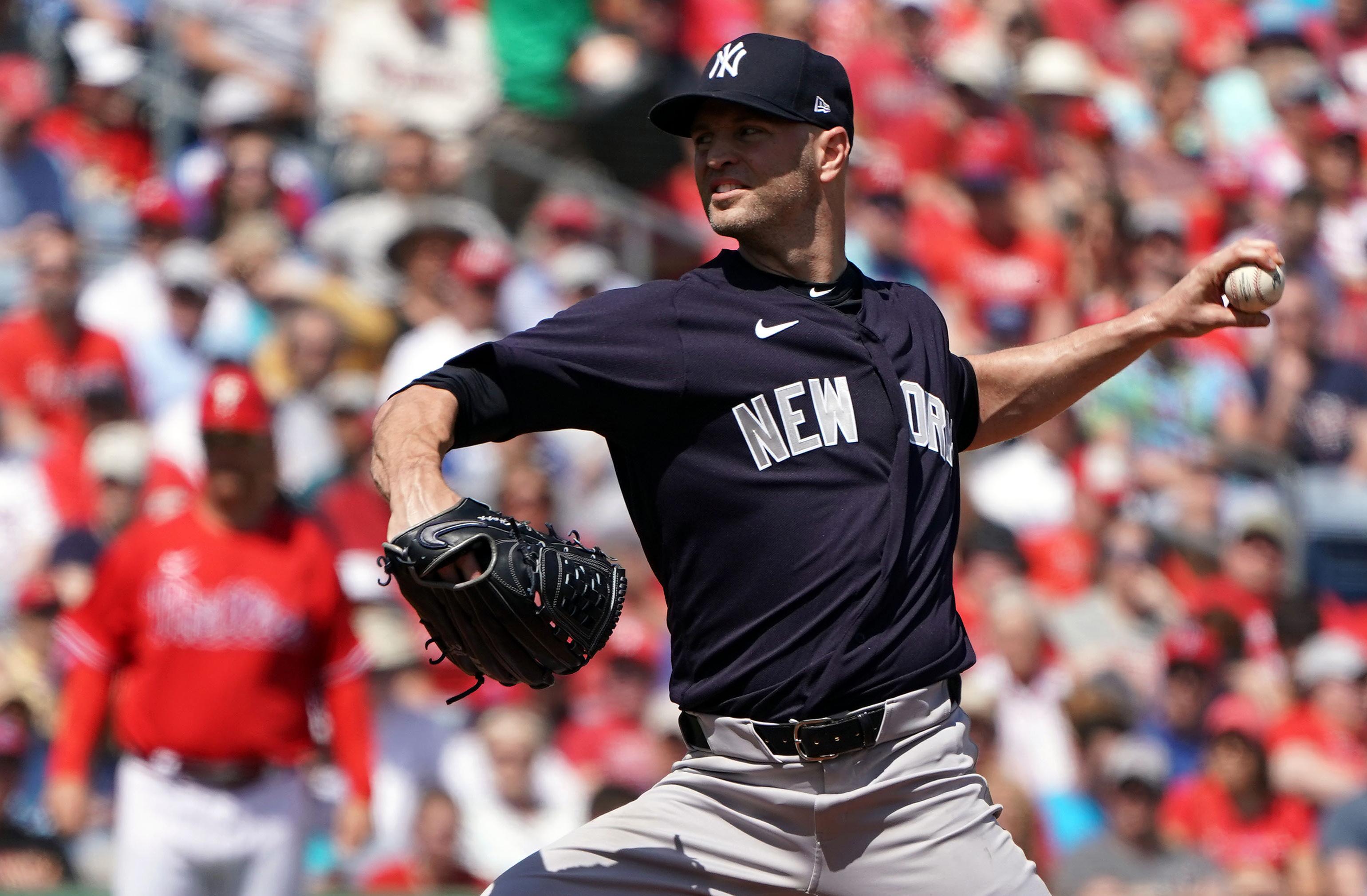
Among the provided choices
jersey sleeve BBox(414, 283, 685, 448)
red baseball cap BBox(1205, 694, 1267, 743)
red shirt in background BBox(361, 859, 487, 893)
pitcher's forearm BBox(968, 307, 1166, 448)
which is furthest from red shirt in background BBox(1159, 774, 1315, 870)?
jersey sleeve BBox(414, 283, 685, 448)

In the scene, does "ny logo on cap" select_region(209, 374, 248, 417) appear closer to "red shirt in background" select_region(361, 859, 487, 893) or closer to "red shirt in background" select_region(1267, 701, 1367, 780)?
"red shirt in background" select_region(361, 859, 487, 893)

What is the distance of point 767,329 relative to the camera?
3072mm

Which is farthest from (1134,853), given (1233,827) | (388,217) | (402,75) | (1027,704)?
(402,75)

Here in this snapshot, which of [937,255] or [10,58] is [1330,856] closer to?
[937,255]

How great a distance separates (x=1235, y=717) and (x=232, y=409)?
4.22 m

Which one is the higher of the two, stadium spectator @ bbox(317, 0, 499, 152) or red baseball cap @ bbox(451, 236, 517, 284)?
stadium spectator @ bbox(317, 0, 499, 152)

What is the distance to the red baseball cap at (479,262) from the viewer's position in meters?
7.49

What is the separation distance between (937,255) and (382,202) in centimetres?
283

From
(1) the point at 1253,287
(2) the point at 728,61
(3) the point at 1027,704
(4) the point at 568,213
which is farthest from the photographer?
(4) the point at 568,213

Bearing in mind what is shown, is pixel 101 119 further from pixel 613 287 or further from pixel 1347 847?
pixel 1347 847

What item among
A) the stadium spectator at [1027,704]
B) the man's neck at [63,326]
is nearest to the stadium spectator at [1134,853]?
the stadium spectator at [1027,704]

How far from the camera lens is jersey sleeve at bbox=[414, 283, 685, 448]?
2881 mm

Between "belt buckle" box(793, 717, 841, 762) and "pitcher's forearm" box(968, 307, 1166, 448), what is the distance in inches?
34.3

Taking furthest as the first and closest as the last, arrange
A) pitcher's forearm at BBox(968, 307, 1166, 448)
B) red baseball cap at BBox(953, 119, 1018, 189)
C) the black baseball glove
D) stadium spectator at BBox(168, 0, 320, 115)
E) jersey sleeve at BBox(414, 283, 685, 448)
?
red baseball cap at BBox(953, 119, 1018, 189)
stadium spectator at BBox(168, 0, 320, 115)
pitcher's forearm at BBox(968, 307, 1166, 448)
jersey sleeve at BBox(414, 283, 685, 448)
the black baseball glove
